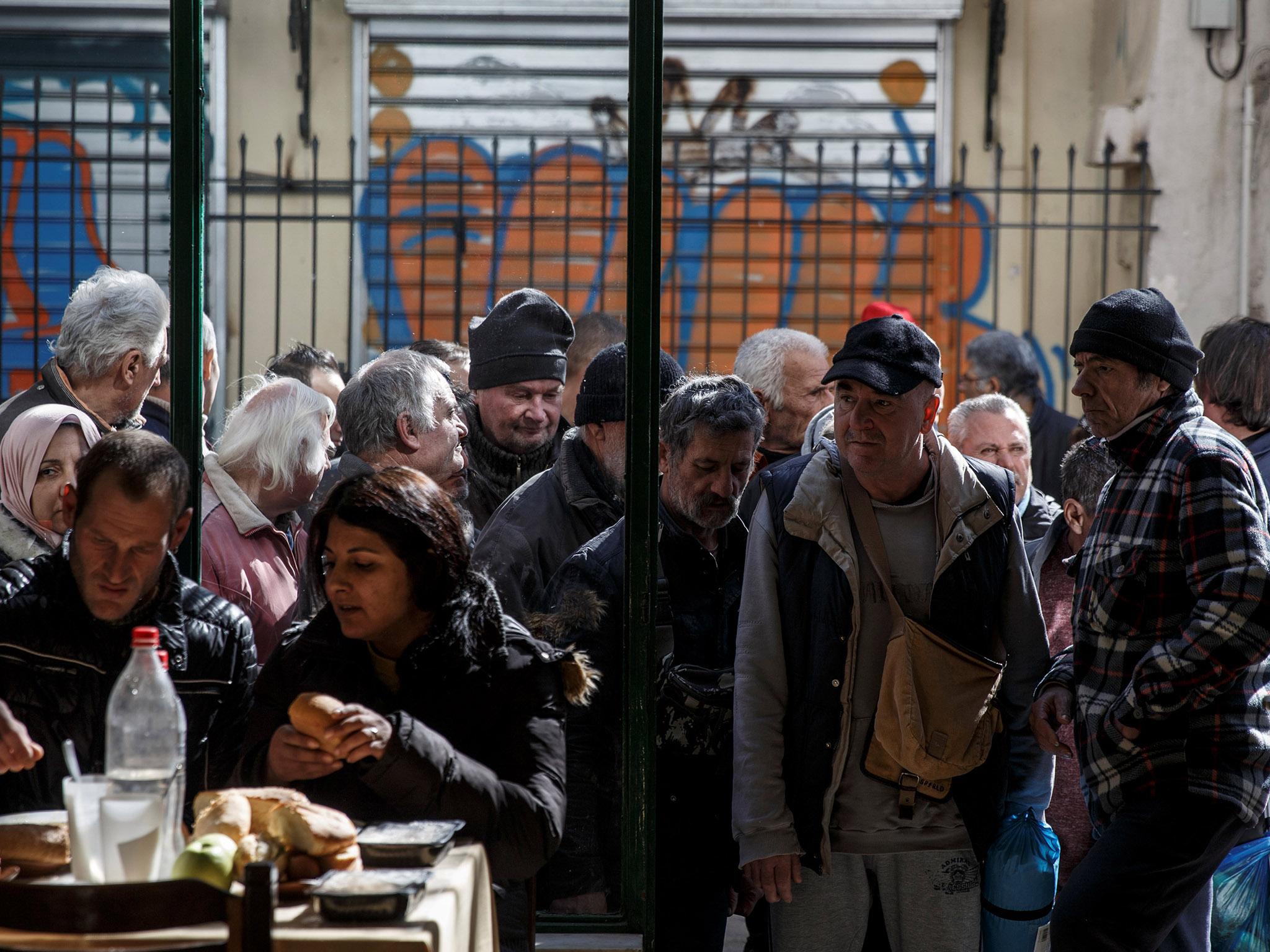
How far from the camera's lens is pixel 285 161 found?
3.02 metres

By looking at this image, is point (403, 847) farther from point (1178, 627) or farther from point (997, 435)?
point (997, 435)

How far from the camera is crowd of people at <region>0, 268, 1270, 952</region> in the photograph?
2.42m

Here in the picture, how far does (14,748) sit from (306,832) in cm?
56

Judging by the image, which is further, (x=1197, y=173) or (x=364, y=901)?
(x=1197, y=173)

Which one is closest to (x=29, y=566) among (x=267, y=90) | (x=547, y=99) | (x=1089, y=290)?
(x=267, y=90)

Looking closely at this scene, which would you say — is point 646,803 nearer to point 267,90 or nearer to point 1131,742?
point 1131,742

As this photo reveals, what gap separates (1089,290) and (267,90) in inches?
241

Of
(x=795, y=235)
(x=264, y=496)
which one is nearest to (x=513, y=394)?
(x=264, y=496)

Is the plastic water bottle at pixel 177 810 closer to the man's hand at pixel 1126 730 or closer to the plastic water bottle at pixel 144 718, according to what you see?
the plastic water bottle at pixel 144 718

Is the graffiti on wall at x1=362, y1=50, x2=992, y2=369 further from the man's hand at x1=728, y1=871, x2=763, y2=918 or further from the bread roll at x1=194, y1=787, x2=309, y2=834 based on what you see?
the bread roll at x1=194, y1=787, x2=309, y2=834

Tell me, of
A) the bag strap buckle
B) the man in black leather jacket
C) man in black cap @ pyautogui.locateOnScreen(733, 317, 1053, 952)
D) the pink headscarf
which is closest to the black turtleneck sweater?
man in black cap @ pyautogui.locateOnScreen(733, 317, 1053, 952)

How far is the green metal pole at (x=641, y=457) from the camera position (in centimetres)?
295

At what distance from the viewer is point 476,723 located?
2402 mm

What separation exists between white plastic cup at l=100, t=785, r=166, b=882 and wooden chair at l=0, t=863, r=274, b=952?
0.29 ft
